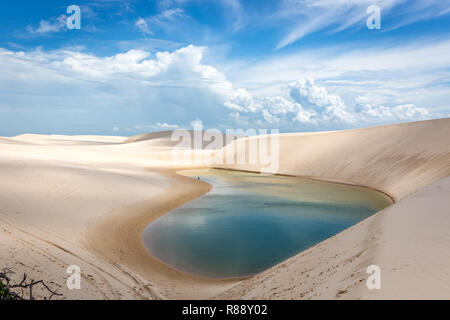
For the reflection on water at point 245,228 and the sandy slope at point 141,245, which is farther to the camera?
the reflection on water at point 245,228

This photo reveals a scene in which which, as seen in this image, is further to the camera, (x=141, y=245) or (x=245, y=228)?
(x=245, y=228)

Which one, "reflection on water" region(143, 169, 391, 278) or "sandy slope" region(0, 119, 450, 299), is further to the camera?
"reflection on water" region(143, 169, 391, 278)

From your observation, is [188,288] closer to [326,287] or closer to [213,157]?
[326,287]

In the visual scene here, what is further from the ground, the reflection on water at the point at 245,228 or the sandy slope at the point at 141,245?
the sandy slope at the point at 141,245

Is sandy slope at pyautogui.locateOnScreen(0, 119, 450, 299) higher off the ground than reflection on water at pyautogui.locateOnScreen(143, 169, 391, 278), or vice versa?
sandy slope at pyautogui.locateOnScreen(0, 119, 450, 299)

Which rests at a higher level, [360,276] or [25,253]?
[360,276]

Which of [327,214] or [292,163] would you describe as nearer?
[327,214]
